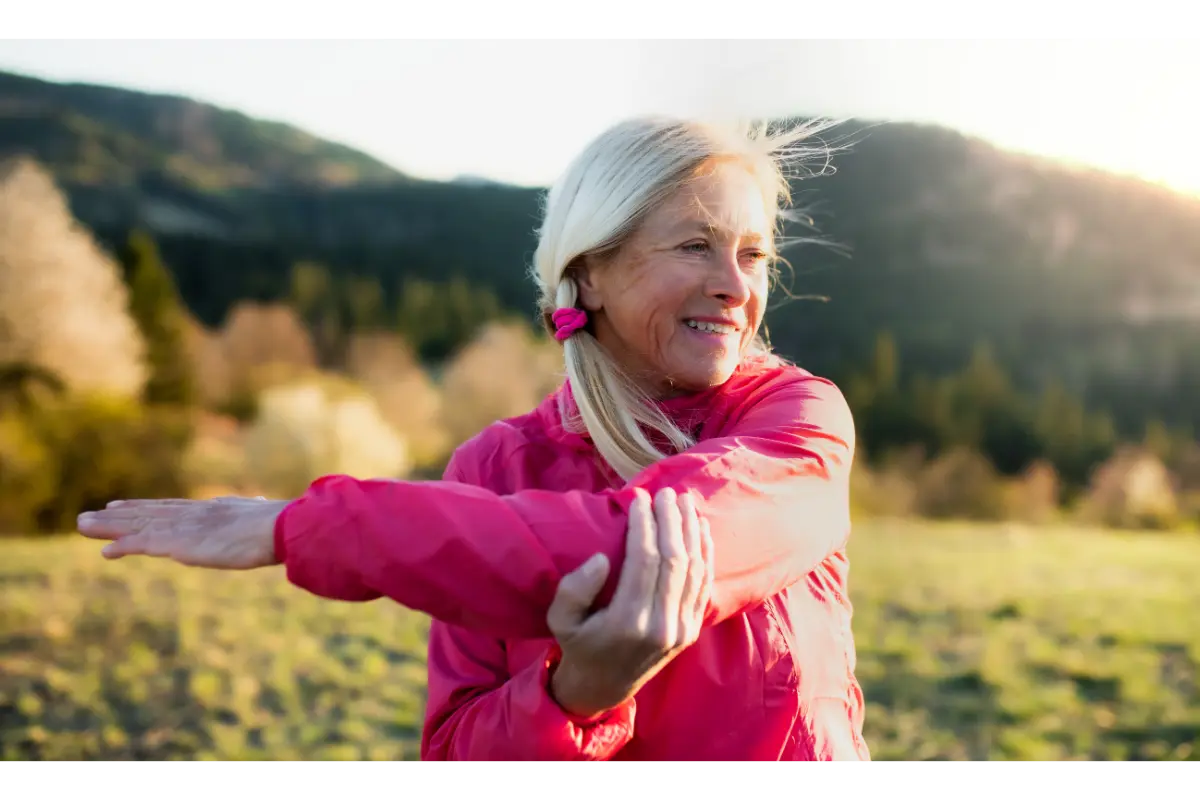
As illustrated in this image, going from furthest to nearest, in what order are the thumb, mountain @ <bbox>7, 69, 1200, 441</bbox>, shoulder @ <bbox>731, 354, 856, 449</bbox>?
mountain @ <bbox>7, 69, 1200, 441</bbox>
shoulder @ <bbox>731, 354, 856, 449</bbox>
the thumb

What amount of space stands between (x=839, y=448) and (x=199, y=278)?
9222 mm

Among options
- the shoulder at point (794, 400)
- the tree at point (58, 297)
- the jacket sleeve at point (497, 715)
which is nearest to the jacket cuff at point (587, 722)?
the jacket sleeve at point (497, 715)

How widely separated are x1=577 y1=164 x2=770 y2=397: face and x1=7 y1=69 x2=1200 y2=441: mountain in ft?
21.2

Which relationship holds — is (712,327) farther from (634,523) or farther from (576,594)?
(576,594)

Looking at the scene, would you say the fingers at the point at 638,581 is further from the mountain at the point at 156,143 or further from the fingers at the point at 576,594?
the mountain at the point at 156,143

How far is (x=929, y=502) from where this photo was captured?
9.88 m

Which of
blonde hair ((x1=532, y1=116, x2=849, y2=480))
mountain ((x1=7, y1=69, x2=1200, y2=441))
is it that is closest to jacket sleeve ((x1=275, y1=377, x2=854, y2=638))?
blonde hair ((x1=532, y1=116, x2=849, y2=480))

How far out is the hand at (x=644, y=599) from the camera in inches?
53.2

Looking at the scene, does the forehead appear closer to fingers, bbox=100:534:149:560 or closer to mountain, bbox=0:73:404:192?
fingers, bbox=100:534:149:560

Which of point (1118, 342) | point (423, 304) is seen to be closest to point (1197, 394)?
point (1118, 342)

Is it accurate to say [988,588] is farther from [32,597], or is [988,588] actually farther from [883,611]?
[32,597]

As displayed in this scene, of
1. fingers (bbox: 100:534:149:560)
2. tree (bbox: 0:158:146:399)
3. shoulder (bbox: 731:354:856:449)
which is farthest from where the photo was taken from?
tree (bbox: 0:158:146:399)

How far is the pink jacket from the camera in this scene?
1.37 m

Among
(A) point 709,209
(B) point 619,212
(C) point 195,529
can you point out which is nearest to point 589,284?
(B) point 619,212
